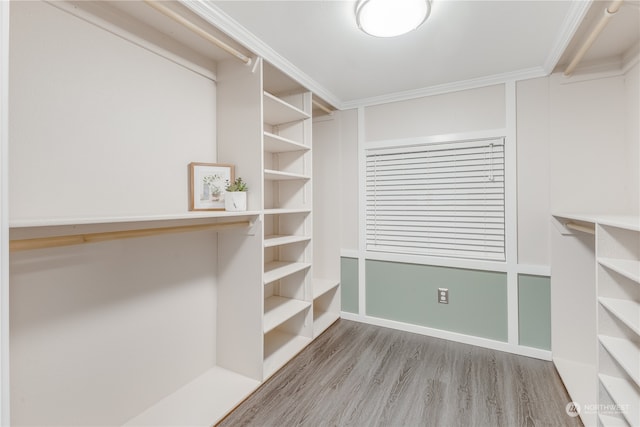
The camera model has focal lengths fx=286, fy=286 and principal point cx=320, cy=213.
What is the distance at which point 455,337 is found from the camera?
98.9 inches

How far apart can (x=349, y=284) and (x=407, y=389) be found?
1224 mm

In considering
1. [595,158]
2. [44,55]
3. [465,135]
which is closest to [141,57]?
[44,55]

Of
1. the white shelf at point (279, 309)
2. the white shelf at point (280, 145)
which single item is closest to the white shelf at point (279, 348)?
the white shelf at point (279, 309)

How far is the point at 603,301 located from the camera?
1.38 metres

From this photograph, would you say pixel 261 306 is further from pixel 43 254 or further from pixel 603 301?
pixel 603 301

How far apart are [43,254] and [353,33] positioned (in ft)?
6.38

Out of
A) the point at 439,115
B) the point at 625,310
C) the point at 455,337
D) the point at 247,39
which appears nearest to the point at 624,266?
the point at 625,310

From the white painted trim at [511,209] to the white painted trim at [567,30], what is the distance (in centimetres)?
30

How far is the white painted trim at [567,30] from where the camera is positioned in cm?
143

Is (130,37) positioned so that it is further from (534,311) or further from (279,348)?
(534,311)

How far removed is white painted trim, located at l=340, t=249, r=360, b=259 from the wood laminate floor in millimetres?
854

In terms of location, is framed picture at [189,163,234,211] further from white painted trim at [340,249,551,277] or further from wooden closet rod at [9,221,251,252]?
white painted trim at [340,249,551,277]

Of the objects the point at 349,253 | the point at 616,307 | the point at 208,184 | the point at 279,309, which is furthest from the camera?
the point at 349,253

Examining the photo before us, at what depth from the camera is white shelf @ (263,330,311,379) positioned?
6.88ft
